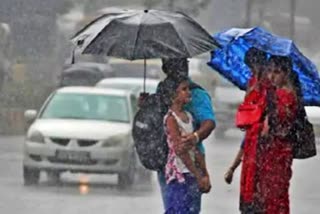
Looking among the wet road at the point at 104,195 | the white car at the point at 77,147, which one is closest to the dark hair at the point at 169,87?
the wet road at the point at 104,195

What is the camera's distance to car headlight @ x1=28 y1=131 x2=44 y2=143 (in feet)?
59.7

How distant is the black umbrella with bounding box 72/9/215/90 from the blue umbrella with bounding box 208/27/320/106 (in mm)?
204

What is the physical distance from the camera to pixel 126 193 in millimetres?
17516

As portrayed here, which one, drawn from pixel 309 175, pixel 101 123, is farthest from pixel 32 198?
pixel 309 175

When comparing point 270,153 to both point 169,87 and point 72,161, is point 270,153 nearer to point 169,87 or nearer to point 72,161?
point 169,87

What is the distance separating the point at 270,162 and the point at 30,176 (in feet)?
31.5

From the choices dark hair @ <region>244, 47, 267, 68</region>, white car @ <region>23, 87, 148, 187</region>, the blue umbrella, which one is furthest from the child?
white car @ <region>23, 87, 148, 187</region>

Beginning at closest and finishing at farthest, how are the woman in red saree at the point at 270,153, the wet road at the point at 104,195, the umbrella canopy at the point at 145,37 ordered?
the woman in red saree at the point at 270,153
the umbrella canopy at the point at 145,37
the wet road at the point at 104,195

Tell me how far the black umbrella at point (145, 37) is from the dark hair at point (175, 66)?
4 centimetres

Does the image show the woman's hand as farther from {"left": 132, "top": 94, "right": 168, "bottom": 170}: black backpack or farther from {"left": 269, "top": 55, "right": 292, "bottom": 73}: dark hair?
{"left": 269, "top": 55, "right": 292, "bottom": 73}: dark hair

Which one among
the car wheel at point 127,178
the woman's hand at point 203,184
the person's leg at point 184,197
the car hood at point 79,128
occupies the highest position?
the woman's hand at point 203,184

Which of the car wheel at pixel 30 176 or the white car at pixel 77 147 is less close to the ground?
the white car at pixel 77 147

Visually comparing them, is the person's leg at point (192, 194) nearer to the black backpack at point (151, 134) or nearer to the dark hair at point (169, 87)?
the black backpack at point (151, 134)

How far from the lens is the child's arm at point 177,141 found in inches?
352
